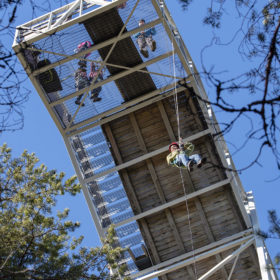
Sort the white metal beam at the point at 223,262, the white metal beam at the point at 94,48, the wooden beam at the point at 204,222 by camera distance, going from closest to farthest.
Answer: the white metal beam at the point at 94,48, the white metal beam at the point at 223,262, the wooden beam at the point at 204,222

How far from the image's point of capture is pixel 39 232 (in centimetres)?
986

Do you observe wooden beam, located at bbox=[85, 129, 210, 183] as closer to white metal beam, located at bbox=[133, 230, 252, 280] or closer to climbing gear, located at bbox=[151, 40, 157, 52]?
climbing gear, located at bbox=[151, 40, 157, 52]

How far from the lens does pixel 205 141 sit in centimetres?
1154

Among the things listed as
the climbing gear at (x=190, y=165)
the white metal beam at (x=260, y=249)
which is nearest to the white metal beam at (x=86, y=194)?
the climbing gear at (x=190, y=165)

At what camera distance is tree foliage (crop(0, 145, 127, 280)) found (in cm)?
910

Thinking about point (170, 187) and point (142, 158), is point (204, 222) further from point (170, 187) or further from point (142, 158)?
point (142, 158)

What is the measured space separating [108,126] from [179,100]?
5.53 feet

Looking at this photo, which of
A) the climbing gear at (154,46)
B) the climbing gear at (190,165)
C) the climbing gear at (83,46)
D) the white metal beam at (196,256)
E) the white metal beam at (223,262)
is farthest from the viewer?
the white metal beam at (196,256)

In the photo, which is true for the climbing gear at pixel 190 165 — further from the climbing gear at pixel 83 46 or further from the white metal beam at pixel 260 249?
the climbing gear at pixel 83 46

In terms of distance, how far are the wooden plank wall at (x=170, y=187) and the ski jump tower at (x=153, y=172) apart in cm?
2

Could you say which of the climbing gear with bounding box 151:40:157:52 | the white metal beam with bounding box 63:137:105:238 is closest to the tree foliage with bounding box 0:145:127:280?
the white metal beam with bounding box 63:137:105:238

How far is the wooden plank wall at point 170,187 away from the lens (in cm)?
1145

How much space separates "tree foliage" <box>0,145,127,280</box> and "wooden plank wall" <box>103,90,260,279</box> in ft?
3.91

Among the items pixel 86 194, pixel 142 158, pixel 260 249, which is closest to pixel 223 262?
pixel 260 249
